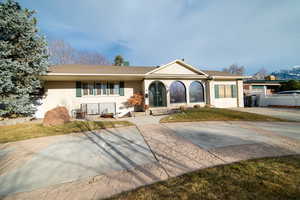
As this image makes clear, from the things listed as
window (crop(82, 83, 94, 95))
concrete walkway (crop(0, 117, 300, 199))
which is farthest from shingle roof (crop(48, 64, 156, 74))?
concrete walkway (crop(0, 117, 300, 199))

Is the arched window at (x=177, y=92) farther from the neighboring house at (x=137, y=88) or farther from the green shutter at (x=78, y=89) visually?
the green shutter at (x=78, y=89)

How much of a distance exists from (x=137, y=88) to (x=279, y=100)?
49.3ft

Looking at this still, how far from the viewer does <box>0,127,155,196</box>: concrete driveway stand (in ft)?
8.37

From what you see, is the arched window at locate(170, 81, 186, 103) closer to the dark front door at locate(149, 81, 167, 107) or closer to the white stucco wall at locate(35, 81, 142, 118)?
the dark front door at locate(149, 81, 167, 107)

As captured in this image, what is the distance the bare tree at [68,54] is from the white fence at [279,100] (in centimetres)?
2729

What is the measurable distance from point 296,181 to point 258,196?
0.94 metres

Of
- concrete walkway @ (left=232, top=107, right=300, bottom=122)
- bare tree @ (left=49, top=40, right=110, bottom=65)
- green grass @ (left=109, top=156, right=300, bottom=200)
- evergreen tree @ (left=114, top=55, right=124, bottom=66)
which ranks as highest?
bare tree @ (left=49, top=40, right=110, bottom=65)

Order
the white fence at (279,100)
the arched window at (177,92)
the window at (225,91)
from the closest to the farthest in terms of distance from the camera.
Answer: the white fence at (279,100) → the arched window at (177,92) → the window at (225,91)

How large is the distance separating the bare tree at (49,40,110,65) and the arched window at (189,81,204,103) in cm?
2059

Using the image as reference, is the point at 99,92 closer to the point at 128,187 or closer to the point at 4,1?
the point at 4,1

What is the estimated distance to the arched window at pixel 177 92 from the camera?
1238 cm

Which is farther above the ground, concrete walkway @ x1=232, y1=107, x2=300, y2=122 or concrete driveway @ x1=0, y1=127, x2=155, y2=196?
concrete walkway @ x1=232, y1=107, x2=300, y2=122

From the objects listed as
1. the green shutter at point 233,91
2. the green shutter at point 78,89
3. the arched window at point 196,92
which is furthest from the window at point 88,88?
the green shutter at point 233,91

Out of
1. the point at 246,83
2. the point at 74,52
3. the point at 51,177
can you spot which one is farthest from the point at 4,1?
the point at 246,83
